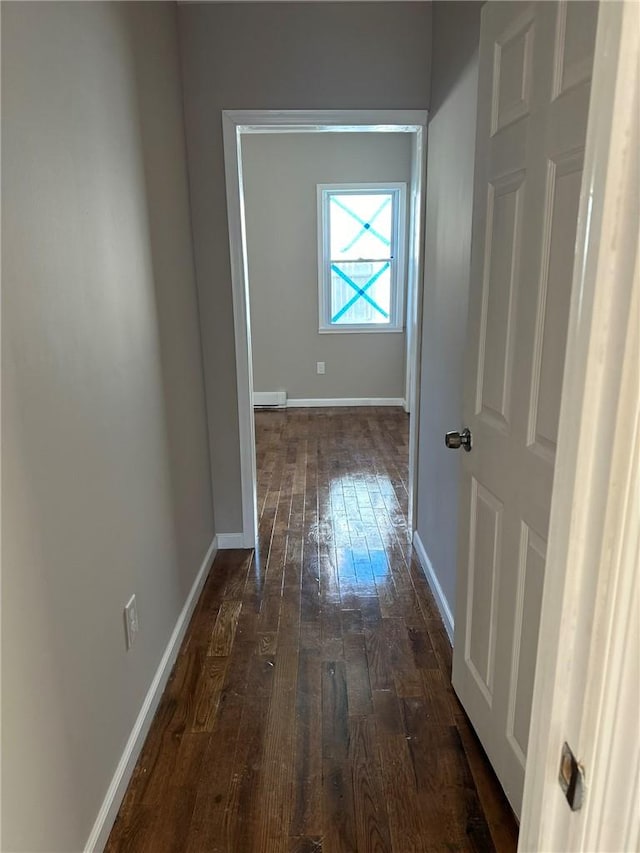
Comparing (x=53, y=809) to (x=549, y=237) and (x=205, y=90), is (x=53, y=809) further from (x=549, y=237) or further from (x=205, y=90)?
(x=205, y=90)

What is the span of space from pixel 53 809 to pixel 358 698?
41.3 inches

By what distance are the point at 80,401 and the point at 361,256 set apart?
201 inches

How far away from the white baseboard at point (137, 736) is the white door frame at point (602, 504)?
1.25 meters

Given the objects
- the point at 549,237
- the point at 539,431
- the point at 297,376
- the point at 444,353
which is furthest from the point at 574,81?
the point at 297,376

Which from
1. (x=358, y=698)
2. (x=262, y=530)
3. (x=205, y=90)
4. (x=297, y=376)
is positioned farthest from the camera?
(x=297, y=376)

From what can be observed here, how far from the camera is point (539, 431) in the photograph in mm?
1261

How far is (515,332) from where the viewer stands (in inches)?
54.2

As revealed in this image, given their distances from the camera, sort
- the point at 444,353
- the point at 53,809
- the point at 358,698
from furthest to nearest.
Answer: the point at 444,353, the point at 358,698, the point at 53,809

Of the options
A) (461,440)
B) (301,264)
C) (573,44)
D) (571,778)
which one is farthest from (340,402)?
(571,778)

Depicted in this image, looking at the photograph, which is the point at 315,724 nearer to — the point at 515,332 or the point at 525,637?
the point at 525,637

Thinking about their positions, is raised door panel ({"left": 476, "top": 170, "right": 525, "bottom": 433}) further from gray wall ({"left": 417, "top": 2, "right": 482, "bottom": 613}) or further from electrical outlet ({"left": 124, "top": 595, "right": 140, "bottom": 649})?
electrical outlet ({"left": 124, "top": 595, "right": 140, "bottom": 649})

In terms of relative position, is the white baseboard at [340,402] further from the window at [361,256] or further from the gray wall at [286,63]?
the gray wall at [286,63]

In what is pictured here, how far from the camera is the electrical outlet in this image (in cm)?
166

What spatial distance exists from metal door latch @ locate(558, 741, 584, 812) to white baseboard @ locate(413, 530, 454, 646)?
1.74m
